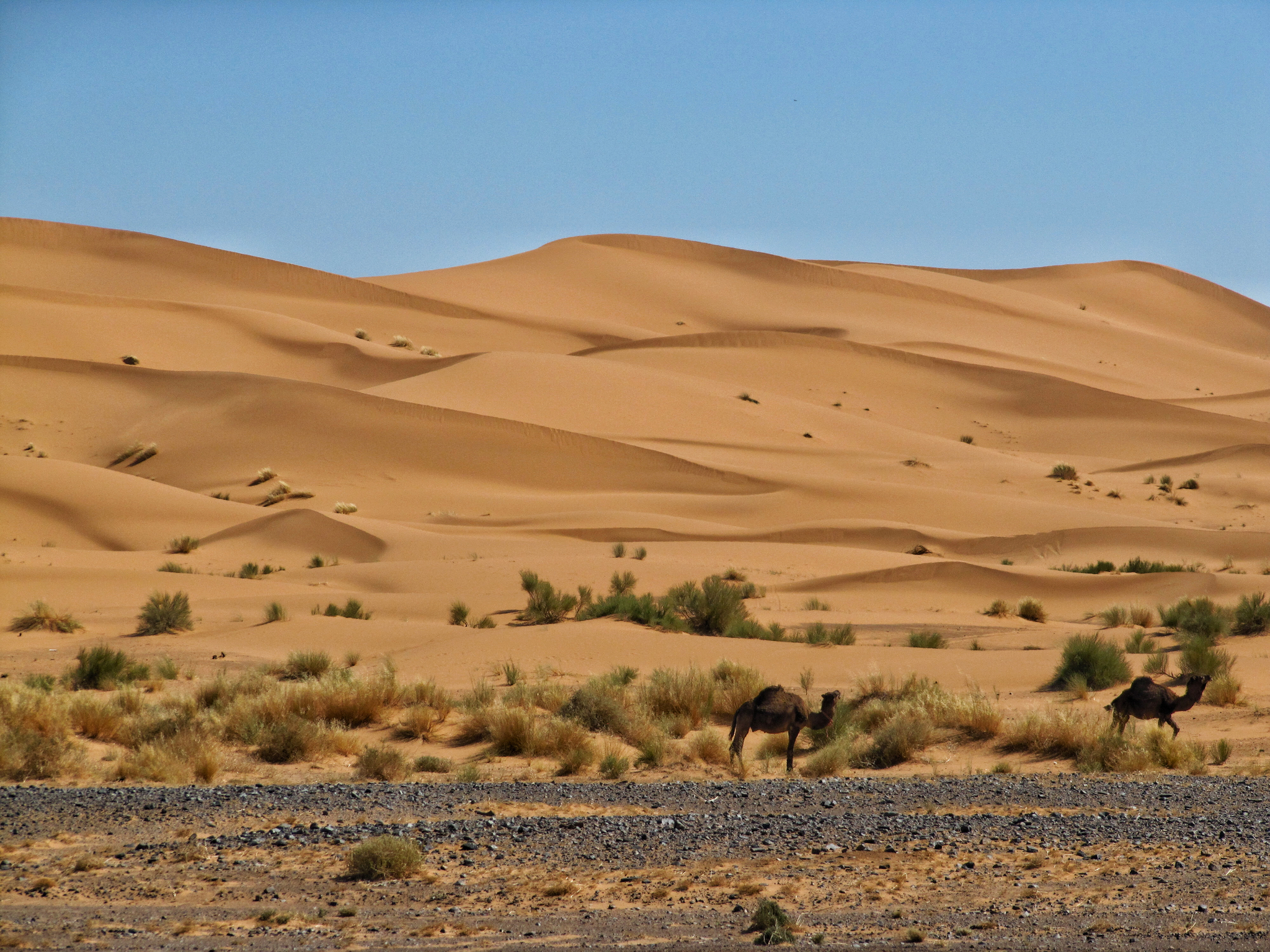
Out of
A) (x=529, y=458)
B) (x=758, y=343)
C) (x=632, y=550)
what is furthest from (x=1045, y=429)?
(x=632, y=550)

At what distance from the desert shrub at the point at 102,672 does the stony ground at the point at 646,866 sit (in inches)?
230

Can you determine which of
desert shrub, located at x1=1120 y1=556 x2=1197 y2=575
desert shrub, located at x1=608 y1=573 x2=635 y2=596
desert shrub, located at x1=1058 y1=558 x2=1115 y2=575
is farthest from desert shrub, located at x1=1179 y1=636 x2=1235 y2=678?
desert shrub, located at x1=1058 y1=558 x2=1115 y2=575

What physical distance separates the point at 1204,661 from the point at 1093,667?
1.48 m

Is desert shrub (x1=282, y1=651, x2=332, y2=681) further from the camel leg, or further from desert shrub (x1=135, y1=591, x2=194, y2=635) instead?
the camel leg

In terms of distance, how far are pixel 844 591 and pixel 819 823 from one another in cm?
1769

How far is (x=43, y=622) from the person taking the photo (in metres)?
20.5

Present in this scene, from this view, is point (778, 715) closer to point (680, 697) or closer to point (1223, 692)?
point (680, 697)

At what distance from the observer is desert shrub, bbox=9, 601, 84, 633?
2033 centimetres

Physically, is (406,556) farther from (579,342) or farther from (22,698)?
(579,342)

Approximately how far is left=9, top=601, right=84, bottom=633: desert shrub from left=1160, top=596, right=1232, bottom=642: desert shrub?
1801 cm

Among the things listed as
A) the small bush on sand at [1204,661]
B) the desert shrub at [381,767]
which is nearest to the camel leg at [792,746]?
the desert shrub at [381,767]

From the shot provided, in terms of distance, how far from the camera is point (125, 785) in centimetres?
1038

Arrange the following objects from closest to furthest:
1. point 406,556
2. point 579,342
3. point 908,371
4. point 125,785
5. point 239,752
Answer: point 125,785 → point 239,752 → point 406,556 → point 908,371 → point 579,342

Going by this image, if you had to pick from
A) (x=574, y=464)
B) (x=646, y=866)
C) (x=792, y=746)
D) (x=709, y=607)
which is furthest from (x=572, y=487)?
(x=646, y=866)
